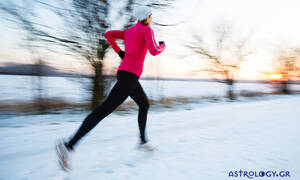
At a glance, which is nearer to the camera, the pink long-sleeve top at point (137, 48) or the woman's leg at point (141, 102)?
the pink long-sleeve top at point (137, 48)

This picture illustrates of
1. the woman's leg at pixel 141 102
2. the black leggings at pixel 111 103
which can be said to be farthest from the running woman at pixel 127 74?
the woman's leg at pixel 141 102

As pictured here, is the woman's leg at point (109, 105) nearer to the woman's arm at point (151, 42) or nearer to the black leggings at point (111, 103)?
the black leggings at point (111, 103)

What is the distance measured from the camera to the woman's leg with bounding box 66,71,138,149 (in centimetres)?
151

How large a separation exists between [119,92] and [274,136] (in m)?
2.34

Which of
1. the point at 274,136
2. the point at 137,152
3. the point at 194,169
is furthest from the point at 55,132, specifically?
the point at 274,136

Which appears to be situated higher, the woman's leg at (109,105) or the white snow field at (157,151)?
the woman's leg at (109,105)

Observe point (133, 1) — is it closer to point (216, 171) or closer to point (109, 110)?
point (109, 110)

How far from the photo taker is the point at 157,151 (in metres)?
1.99

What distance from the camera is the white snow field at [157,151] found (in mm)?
1512

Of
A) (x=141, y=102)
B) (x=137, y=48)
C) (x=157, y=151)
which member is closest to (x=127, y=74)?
(x=137, y=48)

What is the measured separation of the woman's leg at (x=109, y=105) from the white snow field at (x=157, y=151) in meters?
0.34

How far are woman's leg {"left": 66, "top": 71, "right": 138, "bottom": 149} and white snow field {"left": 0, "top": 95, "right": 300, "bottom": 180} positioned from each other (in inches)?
13.3

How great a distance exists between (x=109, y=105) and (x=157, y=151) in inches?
32.7

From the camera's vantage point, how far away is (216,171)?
1558 mm
